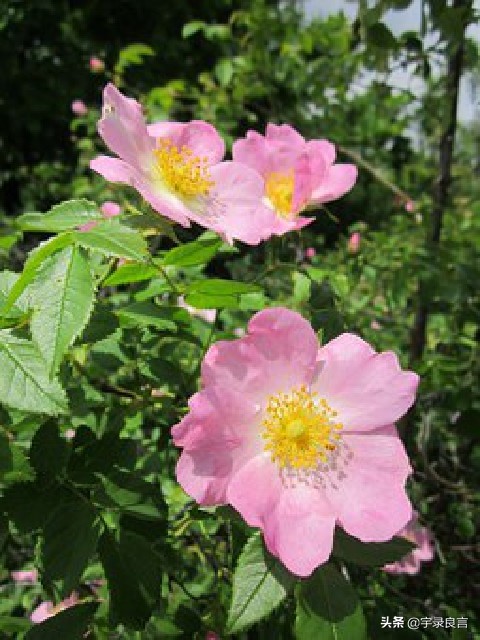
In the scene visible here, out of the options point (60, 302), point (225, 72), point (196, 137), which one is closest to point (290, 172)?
point (196, 137)

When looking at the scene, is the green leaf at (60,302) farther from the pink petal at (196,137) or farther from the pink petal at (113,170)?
the pink petal at (196,137)

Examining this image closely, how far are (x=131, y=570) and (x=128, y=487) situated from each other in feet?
0.30

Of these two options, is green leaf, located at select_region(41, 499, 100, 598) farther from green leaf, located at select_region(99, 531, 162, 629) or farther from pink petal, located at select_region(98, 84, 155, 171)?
pink petal, located at select_region(98, 84, 155, 171)

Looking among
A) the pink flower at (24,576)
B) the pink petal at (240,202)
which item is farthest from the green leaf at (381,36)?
the pink flower at (24,576)

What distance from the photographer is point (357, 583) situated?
48.6 inches

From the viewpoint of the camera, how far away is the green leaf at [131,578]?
76cm

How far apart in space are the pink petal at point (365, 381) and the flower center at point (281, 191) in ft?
0.98

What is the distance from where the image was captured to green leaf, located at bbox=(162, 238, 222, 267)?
30.6 inches

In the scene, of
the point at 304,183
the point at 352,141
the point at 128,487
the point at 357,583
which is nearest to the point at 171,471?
the point at 357,583

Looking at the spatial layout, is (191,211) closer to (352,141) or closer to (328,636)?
(328,636)

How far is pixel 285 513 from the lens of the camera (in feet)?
2.33

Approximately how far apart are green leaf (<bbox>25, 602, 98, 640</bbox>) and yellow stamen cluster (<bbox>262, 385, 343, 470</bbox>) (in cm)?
32

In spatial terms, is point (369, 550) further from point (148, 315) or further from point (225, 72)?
point (225, 72)

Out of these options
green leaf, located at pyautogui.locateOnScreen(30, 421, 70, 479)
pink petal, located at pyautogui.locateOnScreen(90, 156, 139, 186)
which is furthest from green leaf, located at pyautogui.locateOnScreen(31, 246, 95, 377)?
green leaf, located at pyautogui.locateOnScreen(30, 421, 70, 479)
